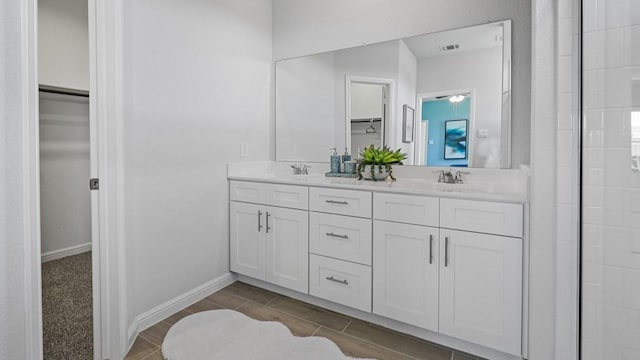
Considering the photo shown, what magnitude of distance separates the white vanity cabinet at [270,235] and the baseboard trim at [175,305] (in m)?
0.14

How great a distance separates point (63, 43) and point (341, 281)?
10.9 ft

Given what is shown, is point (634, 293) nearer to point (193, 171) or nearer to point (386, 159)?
point (386, 159)

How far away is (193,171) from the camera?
2.26m

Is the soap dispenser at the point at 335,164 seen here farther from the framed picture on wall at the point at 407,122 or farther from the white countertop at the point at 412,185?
the framed picture on wall at the point at 407,122

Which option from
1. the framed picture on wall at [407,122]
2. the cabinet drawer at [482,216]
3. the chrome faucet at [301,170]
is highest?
the framed picture on wall at [407,122]

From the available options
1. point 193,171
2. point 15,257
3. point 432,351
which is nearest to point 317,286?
point 432,351

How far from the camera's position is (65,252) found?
3039mm

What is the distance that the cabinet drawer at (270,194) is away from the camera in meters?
2.22

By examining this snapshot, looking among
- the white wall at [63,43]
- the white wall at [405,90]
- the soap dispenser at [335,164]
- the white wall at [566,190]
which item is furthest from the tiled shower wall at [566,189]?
the white wall at [63,43]

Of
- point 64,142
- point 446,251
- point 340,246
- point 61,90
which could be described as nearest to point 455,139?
point 446,251

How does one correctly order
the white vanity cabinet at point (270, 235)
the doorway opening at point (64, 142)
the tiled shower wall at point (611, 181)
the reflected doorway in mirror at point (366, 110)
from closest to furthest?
1. the tiled shower wall at point (611, 181)
2. the white vanity cabinet at point (270, 235)
3. the reflected doorway in mirror at point (366, 110)
4. the doorway opening at point (64, 142)

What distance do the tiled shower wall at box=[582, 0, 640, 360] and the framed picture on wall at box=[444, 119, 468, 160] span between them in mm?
1093

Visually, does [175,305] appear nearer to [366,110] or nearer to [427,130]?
[366,110]

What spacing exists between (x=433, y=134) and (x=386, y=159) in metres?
0.38
